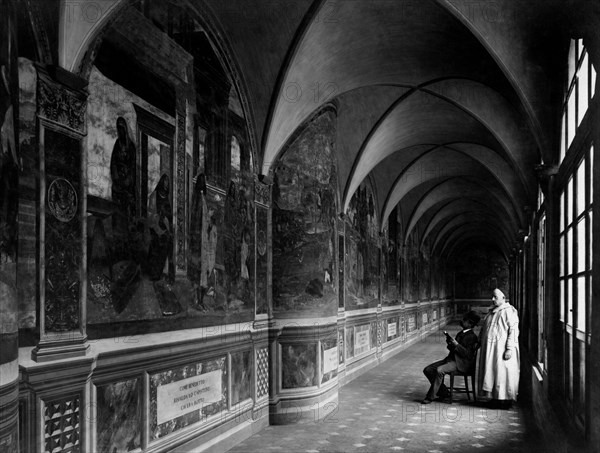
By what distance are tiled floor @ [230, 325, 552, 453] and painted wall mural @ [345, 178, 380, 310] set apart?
123 inches

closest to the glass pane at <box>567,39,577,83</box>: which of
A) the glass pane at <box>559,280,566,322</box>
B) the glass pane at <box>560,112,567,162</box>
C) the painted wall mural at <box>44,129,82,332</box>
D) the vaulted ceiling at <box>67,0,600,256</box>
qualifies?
the vaulted ceiling at <box>67,0,600,256</box>

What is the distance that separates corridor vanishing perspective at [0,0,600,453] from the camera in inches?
185

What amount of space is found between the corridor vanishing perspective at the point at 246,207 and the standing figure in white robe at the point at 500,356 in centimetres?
6

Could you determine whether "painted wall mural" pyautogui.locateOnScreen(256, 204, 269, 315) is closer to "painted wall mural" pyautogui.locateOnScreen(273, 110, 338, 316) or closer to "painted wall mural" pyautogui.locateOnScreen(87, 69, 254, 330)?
"painted wall mural" pyautogui.locateOnScreen(273, 110, 338, 316)

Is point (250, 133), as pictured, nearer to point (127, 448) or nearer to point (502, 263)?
point (127, 448)

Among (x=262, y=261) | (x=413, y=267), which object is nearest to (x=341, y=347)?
(x=262, y=261)

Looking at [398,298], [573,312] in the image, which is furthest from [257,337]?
[398,298]

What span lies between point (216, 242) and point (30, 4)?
3829 mm

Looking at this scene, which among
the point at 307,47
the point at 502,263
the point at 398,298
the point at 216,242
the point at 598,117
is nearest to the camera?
the point at 598,117

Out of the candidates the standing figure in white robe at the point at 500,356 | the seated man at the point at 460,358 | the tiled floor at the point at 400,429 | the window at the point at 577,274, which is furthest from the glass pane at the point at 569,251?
the seated man at the point at 460,358

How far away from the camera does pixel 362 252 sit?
54.6ft

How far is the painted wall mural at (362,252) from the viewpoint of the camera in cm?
1512

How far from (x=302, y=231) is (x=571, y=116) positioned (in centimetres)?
445

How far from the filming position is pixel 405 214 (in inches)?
938
